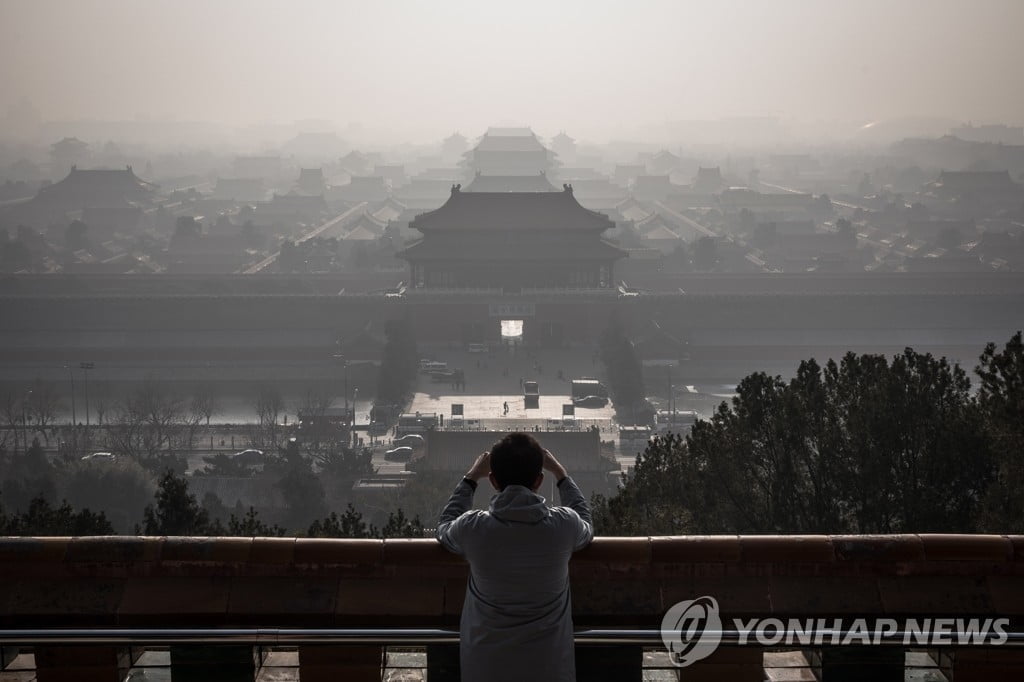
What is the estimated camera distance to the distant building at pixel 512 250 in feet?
92.8

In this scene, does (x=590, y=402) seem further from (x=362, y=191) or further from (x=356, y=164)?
(x=356, y=164)

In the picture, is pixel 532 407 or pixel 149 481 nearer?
pixel 149 481

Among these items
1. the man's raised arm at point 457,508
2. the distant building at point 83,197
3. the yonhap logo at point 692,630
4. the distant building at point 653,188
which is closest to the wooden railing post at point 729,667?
the yonhap logo at point 692,630

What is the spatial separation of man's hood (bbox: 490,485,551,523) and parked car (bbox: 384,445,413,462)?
13.3 meters

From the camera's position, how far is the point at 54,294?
3041cm

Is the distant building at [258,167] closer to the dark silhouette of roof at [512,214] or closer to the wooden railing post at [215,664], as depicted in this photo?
the dark silhouette of roof at [512,214]

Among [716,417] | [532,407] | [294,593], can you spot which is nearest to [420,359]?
[532,407]

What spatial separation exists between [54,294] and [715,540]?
2881cm

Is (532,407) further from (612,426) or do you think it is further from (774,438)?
(774,438)

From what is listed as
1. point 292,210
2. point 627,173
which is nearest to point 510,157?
point 627,173

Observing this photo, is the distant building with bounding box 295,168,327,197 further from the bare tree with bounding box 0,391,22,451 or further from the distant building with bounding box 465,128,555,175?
the bare tree with bounding box 0,391,22,451

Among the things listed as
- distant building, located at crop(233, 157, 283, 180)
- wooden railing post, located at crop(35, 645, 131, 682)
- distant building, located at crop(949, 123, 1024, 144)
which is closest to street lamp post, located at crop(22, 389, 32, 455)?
wooden railing post, located at crop(35, 645, 131, 682)

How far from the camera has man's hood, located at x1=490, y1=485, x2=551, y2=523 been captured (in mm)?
2986
